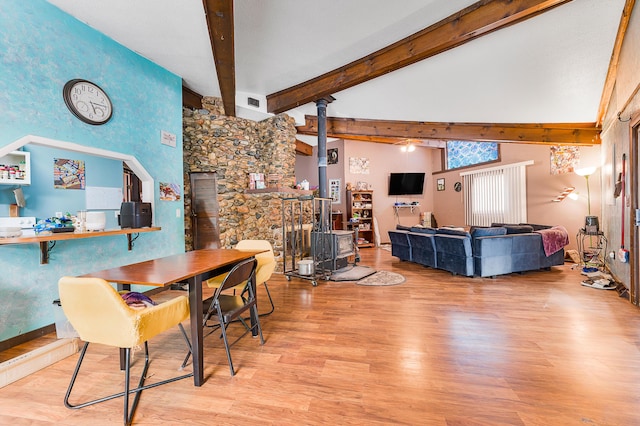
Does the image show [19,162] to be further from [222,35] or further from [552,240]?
[552,240]

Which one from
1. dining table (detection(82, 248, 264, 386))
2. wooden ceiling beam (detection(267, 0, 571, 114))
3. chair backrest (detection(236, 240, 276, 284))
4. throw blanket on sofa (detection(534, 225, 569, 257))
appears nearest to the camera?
dining table (detection(82, 248, 264, 386))

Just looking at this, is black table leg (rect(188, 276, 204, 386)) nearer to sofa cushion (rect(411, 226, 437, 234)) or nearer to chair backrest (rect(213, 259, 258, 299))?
chair backrest (rect(213, 259, 258, 299))

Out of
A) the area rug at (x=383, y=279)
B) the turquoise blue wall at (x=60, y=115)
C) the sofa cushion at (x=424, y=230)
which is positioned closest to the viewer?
the turquoise blue wall at (x=60, y=115)

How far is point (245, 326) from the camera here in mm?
2582

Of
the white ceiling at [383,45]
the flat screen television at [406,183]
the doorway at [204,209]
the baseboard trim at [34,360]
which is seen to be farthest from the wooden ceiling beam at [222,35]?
the flat screen television at [406,183]

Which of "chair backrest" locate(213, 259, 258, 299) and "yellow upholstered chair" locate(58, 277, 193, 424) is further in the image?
"chair backrest" locate(213, 259, 258, 299)

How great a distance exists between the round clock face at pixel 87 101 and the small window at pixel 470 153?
8053 mm

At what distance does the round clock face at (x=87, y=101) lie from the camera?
2713 millimetres

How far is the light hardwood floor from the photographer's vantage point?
5.02 feet

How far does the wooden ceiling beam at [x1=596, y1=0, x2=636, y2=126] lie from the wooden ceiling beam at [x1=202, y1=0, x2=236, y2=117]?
3565 mm

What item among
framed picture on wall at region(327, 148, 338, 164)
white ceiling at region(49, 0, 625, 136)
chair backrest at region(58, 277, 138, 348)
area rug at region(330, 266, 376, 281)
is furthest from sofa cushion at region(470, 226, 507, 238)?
framed picture on wall at region(327, 148, 338, 164)

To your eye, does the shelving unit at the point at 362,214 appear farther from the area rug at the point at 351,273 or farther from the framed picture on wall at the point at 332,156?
the area rug at the point at 351,273

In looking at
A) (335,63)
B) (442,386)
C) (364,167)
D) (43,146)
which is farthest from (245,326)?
(364,167)

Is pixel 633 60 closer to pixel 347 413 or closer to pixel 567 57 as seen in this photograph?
pixel 567 57
